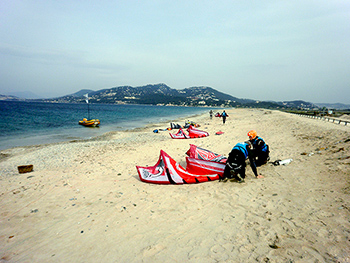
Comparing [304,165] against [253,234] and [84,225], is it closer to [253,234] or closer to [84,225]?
[253,234]

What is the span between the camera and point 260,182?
689cm

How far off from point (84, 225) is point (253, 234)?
447 centimetres

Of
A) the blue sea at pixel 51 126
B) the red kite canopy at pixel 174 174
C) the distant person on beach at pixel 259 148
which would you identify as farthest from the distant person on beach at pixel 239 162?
the blue sea at pixel 51 126

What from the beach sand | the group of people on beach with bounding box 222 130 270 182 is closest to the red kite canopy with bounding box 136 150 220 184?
the beach sand

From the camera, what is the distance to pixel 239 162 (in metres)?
7.18

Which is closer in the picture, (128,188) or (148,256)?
(148,256)

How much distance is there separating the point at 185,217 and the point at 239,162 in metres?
3.33

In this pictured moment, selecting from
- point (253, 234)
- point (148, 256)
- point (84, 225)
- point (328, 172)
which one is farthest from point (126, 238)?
point (328, 172)

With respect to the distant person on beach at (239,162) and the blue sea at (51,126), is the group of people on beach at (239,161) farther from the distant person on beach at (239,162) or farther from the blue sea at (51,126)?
the blue sea at (51,126)

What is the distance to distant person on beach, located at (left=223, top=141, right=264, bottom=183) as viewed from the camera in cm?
709

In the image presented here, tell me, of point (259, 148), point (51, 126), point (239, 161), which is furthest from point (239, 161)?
point (51, 126)

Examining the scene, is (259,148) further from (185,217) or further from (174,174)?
(185,217)

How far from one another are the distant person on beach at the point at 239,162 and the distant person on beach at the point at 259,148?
74cm

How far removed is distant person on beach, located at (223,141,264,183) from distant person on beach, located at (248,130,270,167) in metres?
0.74
